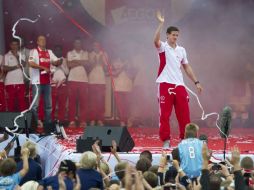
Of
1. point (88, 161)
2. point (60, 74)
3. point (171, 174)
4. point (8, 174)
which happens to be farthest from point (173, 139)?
point (8, 174)

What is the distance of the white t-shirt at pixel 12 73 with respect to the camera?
14.9m

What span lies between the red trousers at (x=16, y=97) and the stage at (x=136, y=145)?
1009 millimetres

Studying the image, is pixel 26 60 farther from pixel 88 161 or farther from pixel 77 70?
pixel 88 161

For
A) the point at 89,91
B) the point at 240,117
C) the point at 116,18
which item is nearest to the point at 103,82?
the point at 89,91

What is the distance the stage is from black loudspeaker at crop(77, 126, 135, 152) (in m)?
0.14

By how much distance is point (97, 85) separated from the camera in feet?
50.9

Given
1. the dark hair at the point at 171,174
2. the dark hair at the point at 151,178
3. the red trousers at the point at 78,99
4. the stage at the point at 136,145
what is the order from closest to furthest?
the dark hair at the point at 151,178 → the dark hair at the point at 171,174 → the stage at the point at 136,145 → the red trousers at the point at 78,99

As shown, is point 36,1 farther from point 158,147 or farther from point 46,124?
point 158,147

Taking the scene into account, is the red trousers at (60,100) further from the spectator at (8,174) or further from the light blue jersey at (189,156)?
the spectator at (8,174)

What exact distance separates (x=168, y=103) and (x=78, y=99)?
4.25m

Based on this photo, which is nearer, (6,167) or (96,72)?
(6,167)

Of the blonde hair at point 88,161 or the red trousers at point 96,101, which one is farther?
the red trousers at point 96,101

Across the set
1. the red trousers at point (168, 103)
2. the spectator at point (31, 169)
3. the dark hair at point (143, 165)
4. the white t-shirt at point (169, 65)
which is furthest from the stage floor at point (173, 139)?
the dark hair at point (143, 165)

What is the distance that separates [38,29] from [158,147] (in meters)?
4.75
